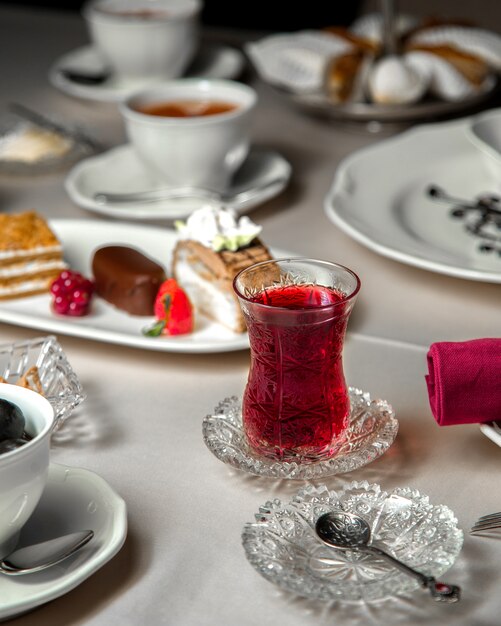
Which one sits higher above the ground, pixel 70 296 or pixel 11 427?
pixel 11 427

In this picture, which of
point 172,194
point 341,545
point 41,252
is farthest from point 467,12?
point 341,545

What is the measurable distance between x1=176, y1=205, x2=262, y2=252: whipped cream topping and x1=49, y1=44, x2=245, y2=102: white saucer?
2.72 ft

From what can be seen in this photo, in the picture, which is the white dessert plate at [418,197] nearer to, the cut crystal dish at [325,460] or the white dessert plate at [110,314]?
the white dessert plate at [110,314]

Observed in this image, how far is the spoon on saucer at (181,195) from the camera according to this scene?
1.56 meters

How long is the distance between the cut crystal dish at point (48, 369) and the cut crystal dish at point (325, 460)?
0.15m

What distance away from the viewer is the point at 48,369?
3.44 feet

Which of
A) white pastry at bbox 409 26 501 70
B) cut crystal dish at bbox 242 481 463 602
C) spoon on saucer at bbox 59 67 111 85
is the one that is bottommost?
spoon on saucer at bbox 59 67 111 85

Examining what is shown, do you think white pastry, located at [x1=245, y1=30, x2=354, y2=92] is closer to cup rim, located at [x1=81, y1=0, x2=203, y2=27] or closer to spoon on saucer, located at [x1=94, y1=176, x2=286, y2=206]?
cup rim, located at [x1=81, y1=0, x2=203, y2=27]

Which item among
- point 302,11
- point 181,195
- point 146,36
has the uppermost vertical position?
point 146,36

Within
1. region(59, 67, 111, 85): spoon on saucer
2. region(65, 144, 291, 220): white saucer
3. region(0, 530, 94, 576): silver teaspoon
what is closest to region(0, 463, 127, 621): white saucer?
region(0, 530, 94, 576): silver teaspoon

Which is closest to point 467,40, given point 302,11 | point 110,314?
point 110,314

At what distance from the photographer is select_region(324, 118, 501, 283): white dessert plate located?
1325 millimetres

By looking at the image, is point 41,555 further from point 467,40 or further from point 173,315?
point 467,40

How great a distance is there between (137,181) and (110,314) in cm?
49
